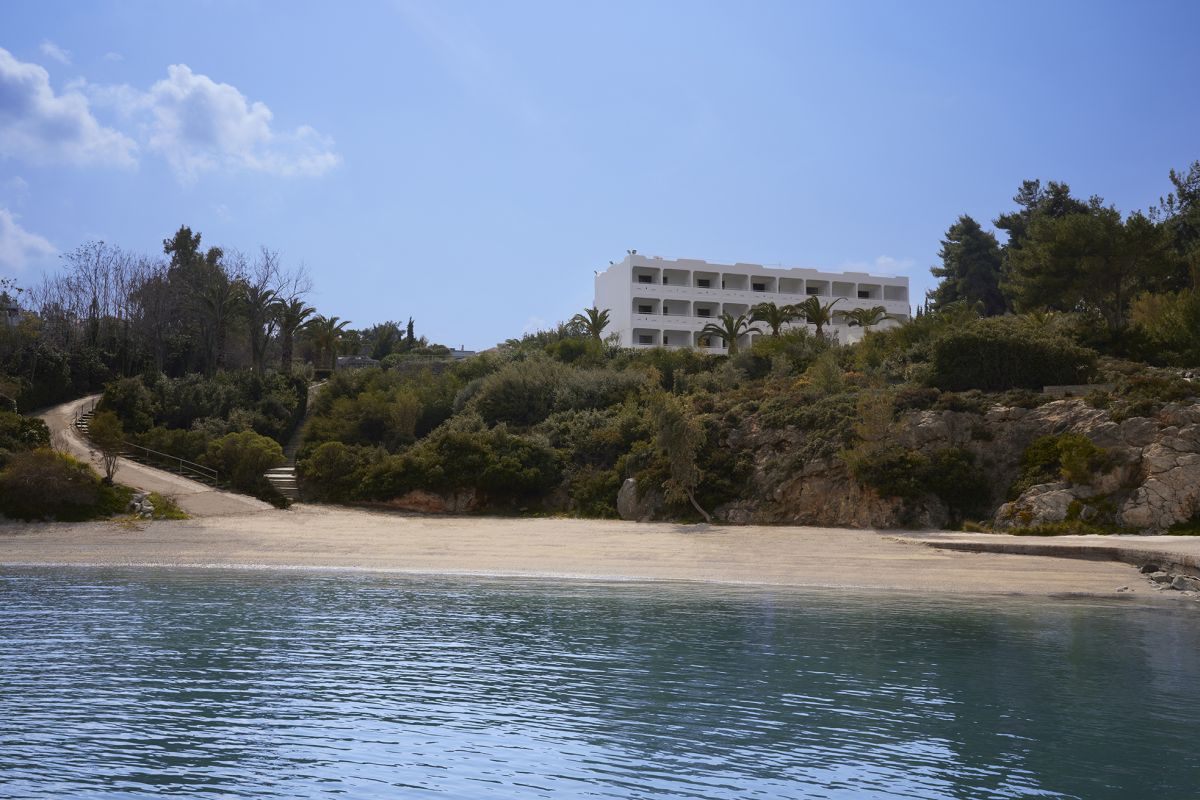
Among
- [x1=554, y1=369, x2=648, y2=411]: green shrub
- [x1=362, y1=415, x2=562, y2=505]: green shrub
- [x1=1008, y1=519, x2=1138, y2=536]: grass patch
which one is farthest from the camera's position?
[x1=554, y1=369, x2=648, y2=411]: green shrub

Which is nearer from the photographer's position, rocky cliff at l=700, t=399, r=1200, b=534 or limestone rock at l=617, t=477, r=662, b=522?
rocky cliff at l=700, t=399, r=1200, b=534

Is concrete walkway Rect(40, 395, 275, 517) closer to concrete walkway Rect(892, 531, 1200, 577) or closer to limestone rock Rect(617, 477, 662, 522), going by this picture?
limestone rock Rect(617, 477, 662, 522)

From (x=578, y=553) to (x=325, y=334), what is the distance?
51643 mm

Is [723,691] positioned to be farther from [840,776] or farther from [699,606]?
[699,606]

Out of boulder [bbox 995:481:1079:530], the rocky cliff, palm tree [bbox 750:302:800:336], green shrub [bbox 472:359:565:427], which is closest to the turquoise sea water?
boulder [bbox 995:481:1079:530]

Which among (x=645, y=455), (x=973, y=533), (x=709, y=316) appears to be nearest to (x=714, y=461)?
(x=645, y=455)

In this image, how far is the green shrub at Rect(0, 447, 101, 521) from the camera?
28.2 metres

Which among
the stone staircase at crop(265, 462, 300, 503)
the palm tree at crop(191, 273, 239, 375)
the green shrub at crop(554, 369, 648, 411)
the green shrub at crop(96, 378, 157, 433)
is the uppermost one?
the palm tree at crop(191, 273, 239, 375)

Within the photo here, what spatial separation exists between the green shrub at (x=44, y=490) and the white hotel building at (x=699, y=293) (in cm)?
5391

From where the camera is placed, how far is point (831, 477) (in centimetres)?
3122

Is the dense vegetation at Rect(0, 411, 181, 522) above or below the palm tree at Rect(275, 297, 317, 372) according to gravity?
below

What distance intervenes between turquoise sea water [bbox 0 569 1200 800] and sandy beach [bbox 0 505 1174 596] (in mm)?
2752

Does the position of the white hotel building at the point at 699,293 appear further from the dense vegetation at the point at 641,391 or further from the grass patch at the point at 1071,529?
the grass patch at the point at 1071,529

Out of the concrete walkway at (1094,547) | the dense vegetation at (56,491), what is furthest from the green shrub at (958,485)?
the dense vegetation at (56,491)
